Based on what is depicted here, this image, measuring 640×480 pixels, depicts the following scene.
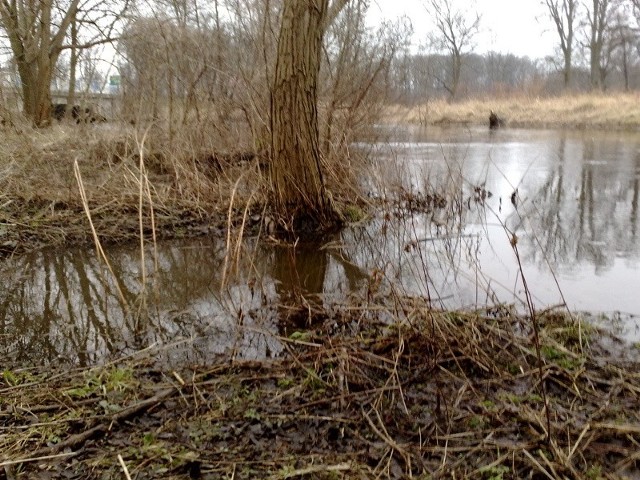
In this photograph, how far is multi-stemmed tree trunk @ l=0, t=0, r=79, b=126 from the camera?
1316cm

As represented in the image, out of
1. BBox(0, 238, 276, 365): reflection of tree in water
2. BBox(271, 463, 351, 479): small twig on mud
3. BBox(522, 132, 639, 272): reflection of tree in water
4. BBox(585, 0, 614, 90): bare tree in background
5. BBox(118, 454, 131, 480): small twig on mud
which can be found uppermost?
BBox(585, 0, 614, 90): bare tree in background

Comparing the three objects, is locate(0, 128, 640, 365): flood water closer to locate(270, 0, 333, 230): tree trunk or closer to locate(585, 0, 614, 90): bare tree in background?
locate(270, 0, 333, 230): tree trunk

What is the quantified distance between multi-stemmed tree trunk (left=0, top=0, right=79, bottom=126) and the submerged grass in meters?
12.1

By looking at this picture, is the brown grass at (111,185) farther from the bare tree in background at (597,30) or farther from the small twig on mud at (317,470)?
the bare tree in background at (597,30)

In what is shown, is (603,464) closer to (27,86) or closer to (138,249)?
(138,249)

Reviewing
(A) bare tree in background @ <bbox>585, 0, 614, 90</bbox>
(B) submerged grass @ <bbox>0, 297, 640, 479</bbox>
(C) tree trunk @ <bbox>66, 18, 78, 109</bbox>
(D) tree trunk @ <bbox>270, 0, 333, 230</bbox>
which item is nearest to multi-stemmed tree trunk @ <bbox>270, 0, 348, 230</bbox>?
(D) tree trunk @ <bbox>270, 0, 333, 230</bbox>

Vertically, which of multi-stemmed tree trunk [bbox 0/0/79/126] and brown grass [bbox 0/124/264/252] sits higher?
multi-stemmed tree trunk [bbox 0/0/79/126]

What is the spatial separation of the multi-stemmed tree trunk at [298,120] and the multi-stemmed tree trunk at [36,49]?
9255 mm

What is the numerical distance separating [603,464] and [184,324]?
253 centimetres

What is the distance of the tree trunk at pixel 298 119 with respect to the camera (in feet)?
18.5

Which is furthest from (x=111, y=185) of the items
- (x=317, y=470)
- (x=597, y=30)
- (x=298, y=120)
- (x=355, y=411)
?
(x=597, y=30)

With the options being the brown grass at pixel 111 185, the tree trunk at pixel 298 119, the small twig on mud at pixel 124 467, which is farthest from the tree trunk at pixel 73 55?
the small twig on mud at pixel 124 467

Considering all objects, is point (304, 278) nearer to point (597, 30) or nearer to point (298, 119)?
point (298, 119)

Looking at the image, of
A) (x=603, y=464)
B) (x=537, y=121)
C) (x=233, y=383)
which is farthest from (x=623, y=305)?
(x=537, y=121)
